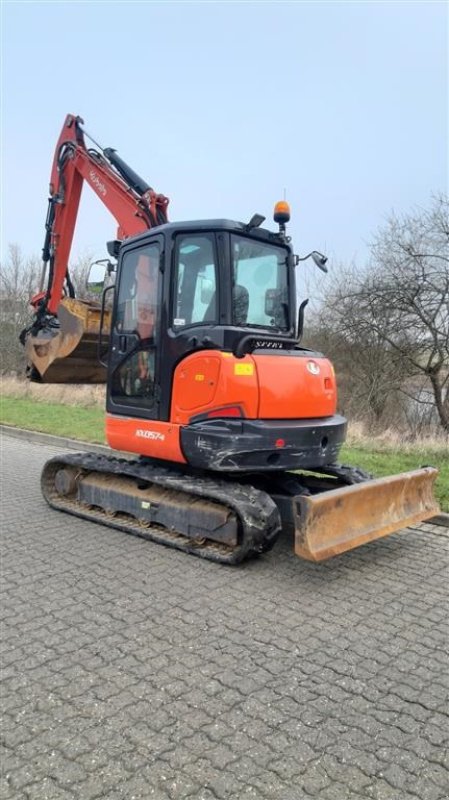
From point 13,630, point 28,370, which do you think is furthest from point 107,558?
point 28,370

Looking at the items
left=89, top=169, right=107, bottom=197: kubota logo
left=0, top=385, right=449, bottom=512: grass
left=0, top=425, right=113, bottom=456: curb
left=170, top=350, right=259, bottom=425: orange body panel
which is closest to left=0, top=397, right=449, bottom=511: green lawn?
left=0, top=385, right=449, bottom=512: grass

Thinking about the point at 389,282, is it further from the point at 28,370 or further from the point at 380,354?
the point at 28,370

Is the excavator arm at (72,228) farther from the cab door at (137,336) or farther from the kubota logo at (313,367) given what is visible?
the kubota logo at (313,367)

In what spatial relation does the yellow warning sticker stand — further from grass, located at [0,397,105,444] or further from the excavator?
grass, located at [0,397,105,444]

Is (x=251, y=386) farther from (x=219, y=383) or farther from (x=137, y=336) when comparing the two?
(x=137, y=336)

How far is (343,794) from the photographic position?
2.22 m

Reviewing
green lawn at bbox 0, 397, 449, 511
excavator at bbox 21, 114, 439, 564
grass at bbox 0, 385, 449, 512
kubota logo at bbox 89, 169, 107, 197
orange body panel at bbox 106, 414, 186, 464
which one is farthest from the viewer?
grass at bbox 0, 385, 449, 512

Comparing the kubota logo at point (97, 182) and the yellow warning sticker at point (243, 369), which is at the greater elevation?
the kubota logo at point (97, 182)

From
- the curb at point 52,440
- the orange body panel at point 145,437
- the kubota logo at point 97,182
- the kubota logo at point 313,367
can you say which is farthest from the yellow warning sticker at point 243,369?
the curb at point 52,440

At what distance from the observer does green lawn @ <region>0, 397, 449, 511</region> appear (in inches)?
302

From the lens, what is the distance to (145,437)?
17.3ft

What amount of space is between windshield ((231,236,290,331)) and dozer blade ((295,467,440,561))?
164cm

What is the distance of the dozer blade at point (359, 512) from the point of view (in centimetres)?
405

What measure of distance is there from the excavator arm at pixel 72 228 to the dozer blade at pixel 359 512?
11.3 ft
